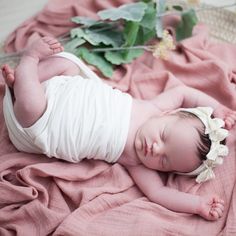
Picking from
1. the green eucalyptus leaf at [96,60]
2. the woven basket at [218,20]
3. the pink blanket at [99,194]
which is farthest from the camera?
the woven basket at [218,20]

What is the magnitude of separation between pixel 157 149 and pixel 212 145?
13 cm

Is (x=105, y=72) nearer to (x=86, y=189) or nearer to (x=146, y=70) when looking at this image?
(x=146, y=70)

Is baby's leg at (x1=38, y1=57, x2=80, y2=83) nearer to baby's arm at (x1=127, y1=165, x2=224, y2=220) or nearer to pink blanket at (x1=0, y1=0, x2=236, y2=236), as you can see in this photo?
pink blanket at (x1=0, y1=0, x2=236, y2=236)

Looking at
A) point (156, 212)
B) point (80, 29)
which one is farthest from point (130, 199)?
point (80, 29)

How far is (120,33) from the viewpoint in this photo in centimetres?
148

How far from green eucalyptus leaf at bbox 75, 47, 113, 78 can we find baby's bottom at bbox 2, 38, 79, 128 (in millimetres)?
136

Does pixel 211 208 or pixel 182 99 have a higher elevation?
pixel 182 99

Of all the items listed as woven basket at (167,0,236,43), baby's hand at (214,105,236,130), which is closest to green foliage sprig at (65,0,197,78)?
woven basket at (167,0,236,43)

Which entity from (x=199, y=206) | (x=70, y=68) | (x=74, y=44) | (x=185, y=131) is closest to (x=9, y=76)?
(x=70, y=68)

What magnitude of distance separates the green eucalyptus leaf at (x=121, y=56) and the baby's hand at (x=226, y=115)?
313 mm

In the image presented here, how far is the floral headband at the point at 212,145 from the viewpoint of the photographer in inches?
44.7

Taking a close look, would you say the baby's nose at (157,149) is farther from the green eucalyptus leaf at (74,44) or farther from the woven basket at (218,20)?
the woven basket at (218,20)

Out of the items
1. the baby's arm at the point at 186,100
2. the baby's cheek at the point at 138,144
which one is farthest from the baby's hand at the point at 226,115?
the baby's cheek at the point at 138,144

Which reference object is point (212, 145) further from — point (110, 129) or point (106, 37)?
point (106, 37)
